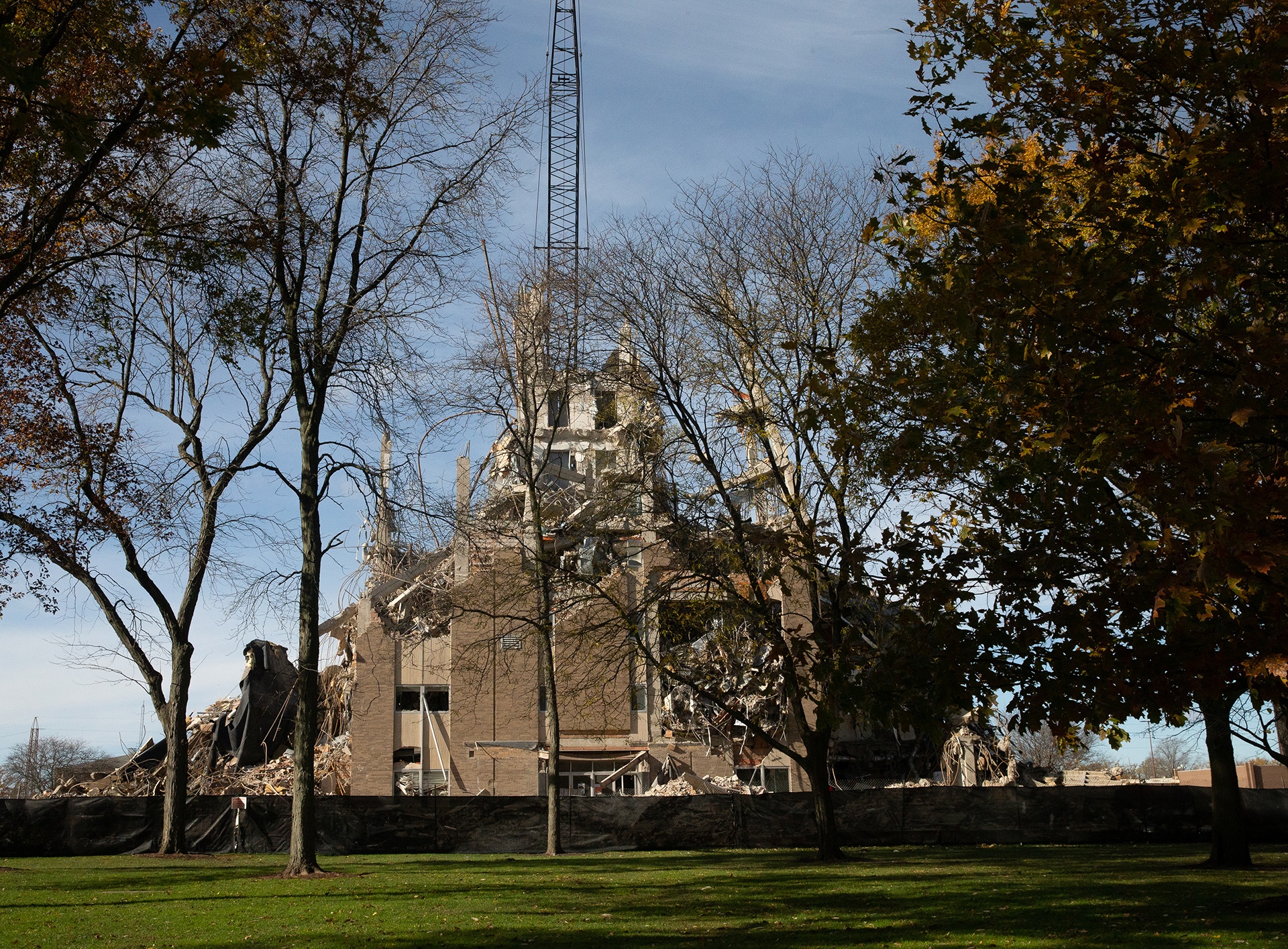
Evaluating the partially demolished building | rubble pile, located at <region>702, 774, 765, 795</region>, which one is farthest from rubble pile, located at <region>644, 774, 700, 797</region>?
rubble pile, located at <region>702, 774, 765, 795</region>

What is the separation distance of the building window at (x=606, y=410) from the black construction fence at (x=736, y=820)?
33.6 ft

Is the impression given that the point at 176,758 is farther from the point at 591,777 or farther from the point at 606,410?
the point at 591,777

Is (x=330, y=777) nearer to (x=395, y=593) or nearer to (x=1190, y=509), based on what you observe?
(x=395, y=593)

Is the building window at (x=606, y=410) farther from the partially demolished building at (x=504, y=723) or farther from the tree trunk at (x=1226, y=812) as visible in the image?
the tree trunk at (x=1226, y=812)

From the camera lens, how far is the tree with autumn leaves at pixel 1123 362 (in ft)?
23.6

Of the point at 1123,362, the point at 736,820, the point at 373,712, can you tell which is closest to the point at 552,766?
the point at 736,820

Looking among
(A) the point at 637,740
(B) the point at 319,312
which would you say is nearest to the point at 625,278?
(B) the point at 319,312

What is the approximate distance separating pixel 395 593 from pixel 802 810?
20.8 m

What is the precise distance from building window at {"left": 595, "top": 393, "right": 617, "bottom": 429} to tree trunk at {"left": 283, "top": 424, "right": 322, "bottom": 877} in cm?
766

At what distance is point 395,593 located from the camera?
43.7 meters

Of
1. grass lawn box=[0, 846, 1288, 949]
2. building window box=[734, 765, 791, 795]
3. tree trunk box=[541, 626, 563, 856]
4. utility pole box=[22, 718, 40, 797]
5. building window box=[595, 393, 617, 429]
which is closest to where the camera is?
grass lawn box=[0, 846, 1288, 949]

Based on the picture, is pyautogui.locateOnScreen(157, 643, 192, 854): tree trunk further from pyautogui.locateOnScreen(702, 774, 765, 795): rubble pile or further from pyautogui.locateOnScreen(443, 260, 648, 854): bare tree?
pyautogui.locateOnScreen(702, 774, 765, 795): rubble pile

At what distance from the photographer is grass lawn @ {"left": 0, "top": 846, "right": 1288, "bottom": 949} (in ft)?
33.3

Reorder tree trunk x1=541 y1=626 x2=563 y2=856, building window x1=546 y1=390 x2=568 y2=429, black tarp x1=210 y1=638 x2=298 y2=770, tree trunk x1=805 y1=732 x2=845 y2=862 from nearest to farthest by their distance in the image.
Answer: tree trunk x1=805 y1=732 x2=845 y2=862 < tree trunk x1=541 y1=626 x2=563 y2=856 < building window x1=546 y1=390 x2=568 y2=429 < black tarp x1=210 y1=638 x2=298 y2=770
